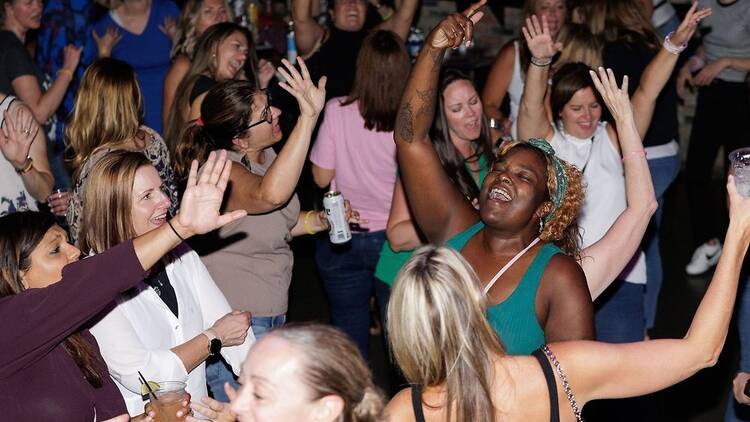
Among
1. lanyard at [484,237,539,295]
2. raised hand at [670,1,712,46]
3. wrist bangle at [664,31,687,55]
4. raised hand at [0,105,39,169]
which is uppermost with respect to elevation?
raised hand at [670,1,712,46]

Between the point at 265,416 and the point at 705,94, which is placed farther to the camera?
the point at 705,94

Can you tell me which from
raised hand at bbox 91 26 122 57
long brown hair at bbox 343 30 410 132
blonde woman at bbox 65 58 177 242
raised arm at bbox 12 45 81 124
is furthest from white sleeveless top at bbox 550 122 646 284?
raised hand at bbox 91 26 122 57

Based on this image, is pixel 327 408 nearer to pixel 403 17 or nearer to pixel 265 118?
pixel 265 118

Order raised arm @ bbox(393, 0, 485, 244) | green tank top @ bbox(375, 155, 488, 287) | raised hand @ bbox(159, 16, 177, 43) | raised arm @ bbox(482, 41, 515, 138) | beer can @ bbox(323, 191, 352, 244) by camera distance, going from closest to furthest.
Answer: raised arm @ bbox(393, 0, 485, 244), beer can @ bbox(323, 191, 352, 244), green tank top @ bbox(375, 155, 488, 287), raised arm @ bbox(482, 41, 515, 138), raised hand @ bbox(159, 16, 177, 43)

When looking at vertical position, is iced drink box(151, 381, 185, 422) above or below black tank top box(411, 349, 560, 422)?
below

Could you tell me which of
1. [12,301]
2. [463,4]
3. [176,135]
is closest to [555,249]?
[12,301]

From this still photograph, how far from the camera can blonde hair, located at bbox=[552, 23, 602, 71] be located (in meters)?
4.58

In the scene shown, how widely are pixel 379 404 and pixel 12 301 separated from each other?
90cm

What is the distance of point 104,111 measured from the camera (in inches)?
154

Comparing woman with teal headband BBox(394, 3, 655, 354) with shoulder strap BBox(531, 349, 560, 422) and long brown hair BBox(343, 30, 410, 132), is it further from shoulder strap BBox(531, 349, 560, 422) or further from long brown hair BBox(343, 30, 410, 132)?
long brown hair BBox(343, 30, 410, 132)

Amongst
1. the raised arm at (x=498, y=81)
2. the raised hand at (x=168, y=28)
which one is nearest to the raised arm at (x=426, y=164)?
the raised arm at (x=498, y=81)

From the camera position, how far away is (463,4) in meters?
8.09

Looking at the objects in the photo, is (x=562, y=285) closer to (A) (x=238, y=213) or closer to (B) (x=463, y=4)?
(A) (x=238, y=213)

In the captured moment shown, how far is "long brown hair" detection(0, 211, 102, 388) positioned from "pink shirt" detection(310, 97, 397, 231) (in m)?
1.79
